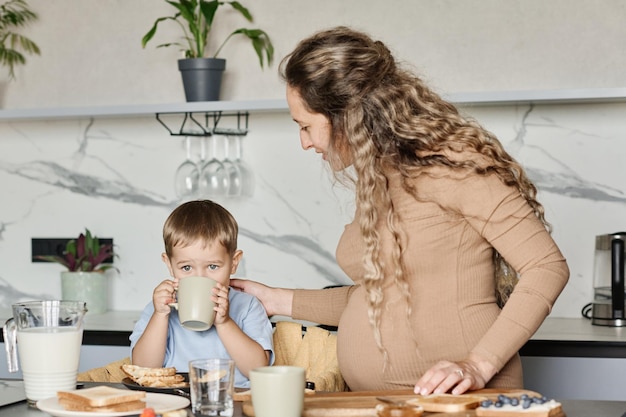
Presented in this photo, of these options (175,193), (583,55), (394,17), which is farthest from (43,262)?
(583,55)

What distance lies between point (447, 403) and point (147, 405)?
39cm

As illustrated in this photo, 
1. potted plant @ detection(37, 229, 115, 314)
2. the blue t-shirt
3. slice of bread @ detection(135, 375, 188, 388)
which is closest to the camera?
slice of bread @ detection(135, 375, 188, 388)

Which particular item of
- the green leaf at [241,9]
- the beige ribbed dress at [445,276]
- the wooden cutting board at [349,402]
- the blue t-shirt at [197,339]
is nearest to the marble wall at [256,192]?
the green leaf at [241,9]

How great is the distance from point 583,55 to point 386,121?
1399 mm


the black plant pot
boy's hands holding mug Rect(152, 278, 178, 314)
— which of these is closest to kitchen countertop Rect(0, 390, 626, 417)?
boy's hands holding mug Rect(152, 278, 178, 314)

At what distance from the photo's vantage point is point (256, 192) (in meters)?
2.89

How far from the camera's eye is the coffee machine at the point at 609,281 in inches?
97.4

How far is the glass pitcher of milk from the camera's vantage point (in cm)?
124

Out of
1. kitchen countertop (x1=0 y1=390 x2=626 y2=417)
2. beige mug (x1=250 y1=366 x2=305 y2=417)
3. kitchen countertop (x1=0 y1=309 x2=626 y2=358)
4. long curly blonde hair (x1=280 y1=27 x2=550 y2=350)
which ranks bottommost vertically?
kitchen countertop (x1=0 y1=309 x2=626 y2=358)

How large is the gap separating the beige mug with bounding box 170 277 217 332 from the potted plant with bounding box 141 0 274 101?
1.37 meters

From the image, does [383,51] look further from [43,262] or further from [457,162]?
[43,262]

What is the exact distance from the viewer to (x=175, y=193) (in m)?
2.96

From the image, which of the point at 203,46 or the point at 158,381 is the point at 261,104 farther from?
the point at 158,381

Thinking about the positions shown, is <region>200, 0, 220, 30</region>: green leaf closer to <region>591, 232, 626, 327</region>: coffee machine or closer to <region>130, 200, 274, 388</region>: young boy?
<region>130, 200, 274, 388</region>: young boy
